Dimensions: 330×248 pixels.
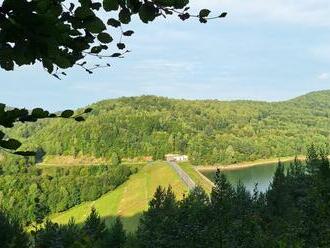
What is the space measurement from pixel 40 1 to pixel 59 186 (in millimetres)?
167634

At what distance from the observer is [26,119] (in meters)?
2.69

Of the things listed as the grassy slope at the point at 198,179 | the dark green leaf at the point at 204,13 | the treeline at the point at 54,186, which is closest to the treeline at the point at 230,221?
the dark green leaf at the point at 204,13

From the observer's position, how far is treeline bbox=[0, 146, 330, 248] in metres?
31.9

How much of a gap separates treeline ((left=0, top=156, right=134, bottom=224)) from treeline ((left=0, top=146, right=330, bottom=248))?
64868 mm

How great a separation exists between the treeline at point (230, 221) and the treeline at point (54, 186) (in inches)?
2554

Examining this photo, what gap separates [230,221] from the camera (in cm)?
6047

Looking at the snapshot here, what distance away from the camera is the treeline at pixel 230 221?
31.9 metres

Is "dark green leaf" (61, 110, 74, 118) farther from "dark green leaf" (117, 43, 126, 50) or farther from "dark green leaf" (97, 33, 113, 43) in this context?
"dark green leaf" (117, 43, 126, 50)

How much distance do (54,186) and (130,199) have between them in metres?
24.3

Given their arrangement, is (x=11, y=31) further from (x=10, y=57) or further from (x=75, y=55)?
(x=75, y=55)

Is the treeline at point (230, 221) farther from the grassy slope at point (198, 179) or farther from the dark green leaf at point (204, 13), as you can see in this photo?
the grassy slope at point (198, 179)

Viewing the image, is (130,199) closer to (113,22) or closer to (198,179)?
(198,179)

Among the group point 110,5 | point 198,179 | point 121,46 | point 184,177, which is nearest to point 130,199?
point 184,177

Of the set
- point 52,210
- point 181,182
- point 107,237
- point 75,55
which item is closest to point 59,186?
point 52,210
